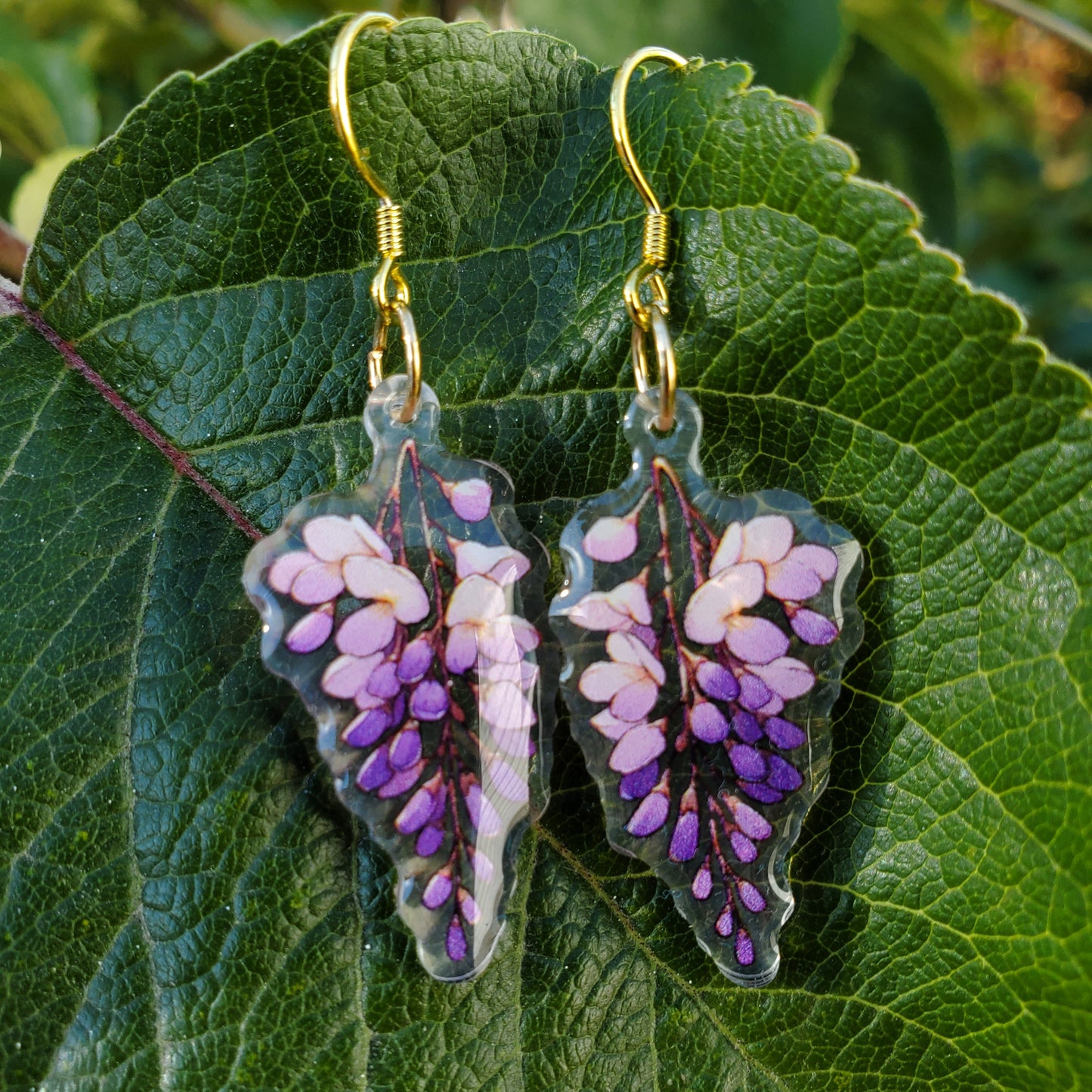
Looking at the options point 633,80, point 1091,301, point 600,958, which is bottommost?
point 1091,301

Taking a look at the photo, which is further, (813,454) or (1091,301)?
(1091,301)

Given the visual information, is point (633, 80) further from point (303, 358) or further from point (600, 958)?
point (600, 958)

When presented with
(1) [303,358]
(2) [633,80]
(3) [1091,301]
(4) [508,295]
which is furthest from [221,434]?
(3) [1091,301]

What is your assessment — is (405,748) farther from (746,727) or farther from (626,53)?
(626,53)

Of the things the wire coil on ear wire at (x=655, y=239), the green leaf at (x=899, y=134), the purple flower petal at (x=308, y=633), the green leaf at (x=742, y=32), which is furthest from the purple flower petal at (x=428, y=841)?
the green leaf at (x=899, y=134)

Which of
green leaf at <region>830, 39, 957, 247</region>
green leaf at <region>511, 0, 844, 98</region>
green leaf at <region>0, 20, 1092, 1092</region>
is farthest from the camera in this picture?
green leaf at <region>830, 39, 957, 247</region>

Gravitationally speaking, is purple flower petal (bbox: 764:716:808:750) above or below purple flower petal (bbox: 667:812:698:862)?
above

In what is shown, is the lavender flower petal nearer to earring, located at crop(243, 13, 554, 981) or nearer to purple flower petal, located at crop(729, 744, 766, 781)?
earring, located at crop(243, 13, 554, 981)

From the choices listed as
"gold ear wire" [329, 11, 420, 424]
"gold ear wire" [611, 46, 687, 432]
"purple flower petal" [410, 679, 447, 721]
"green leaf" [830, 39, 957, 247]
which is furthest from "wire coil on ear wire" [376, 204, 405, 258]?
"green leaf" [830, 39, 957, 247]
